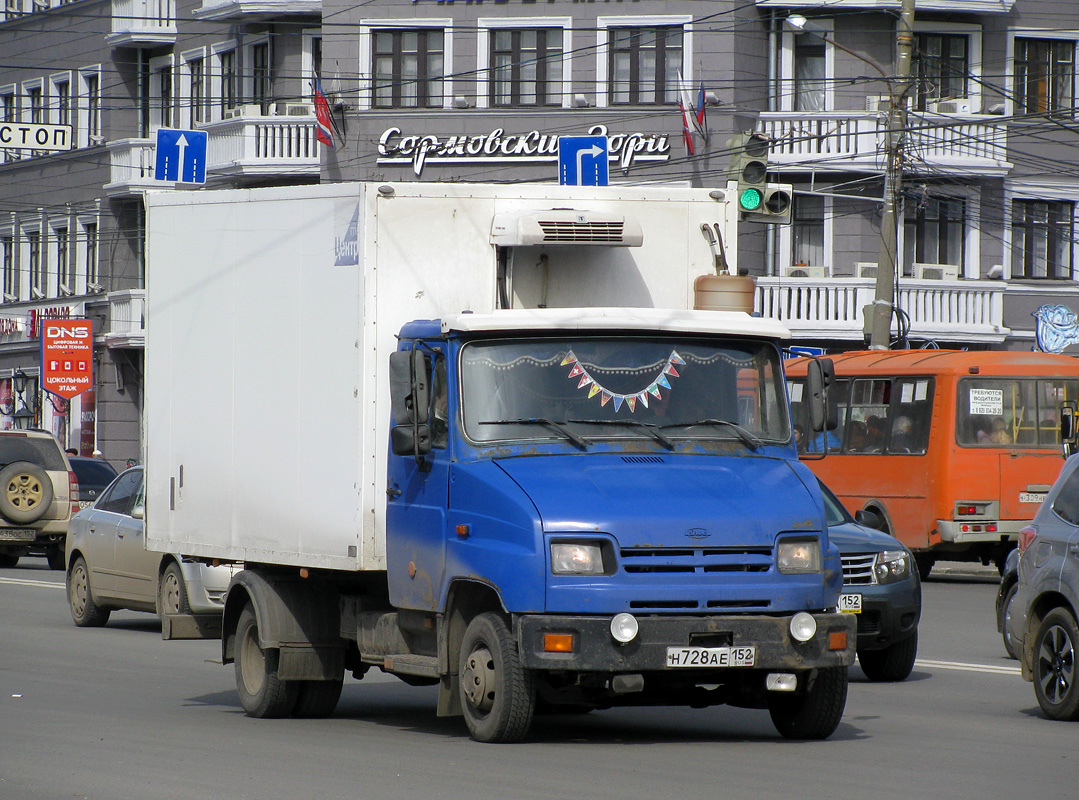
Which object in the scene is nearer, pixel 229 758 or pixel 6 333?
Result: pixel 229 758

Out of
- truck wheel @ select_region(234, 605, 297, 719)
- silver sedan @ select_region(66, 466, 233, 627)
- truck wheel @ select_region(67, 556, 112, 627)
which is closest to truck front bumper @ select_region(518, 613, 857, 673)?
truck wheel @ select_region(234, 605, 297, 719)

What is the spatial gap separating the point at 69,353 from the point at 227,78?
7863 mm

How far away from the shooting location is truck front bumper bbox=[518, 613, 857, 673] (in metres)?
9.29

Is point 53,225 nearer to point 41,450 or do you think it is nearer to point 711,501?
point 41,450

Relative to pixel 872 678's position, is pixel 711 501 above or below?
above

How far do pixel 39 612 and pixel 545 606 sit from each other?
40.4 ft

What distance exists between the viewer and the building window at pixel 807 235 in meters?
39.6

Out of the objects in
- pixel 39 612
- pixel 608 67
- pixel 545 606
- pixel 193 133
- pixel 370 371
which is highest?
pixel 608 67

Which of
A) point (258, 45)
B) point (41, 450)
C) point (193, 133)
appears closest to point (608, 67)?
point (258, 45)

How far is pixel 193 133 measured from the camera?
89.5ft

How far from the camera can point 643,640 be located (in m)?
9.30

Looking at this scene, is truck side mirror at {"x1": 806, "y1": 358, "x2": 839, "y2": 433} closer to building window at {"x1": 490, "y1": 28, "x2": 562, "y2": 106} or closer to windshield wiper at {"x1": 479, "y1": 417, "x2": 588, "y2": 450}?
windshield wiper at {"x1": 479, "y1": 417, "x2": 588, "y2": 450}

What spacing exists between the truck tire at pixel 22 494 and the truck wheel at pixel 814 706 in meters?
17.0

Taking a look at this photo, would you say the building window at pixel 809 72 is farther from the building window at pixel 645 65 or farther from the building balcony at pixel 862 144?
the building window at pixel 645 65
